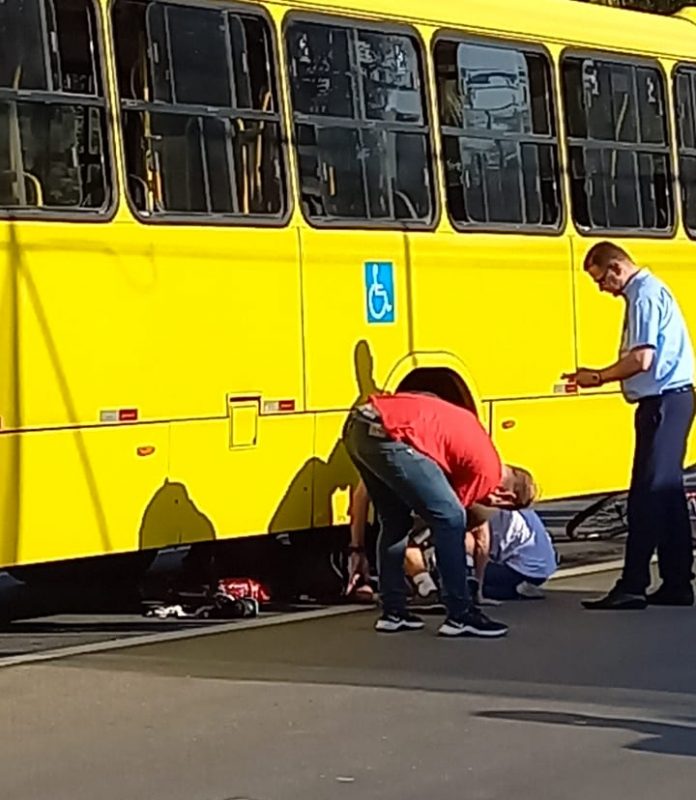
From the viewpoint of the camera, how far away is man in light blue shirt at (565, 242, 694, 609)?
463 inches

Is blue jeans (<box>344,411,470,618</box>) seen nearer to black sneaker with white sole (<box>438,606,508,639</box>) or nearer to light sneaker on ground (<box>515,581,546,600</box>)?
black sneaker with white sole (<box>438,606,508,639</box>)

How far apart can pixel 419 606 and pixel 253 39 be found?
324 centimetres

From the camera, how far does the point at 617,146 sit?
14.1 metres

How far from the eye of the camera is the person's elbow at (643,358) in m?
11.7

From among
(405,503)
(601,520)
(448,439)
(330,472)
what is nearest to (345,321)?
(330,472)

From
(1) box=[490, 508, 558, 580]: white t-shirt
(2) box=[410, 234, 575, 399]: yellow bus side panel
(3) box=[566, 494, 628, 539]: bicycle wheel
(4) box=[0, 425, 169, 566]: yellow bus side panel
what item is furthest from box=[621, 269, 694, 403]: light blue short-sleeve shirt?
(3) box=[566, 494, 628, 539]: bicycle wheel

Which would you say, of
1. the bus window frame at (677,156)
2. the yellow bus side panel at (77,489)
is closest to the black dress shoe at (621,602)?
the yellow bus side panel at (77,489)

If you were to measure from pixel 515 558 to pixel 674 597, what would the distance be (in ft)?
3.06

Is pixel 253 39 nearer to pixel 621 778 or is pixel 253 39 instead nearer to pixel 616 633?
pixel 616 633

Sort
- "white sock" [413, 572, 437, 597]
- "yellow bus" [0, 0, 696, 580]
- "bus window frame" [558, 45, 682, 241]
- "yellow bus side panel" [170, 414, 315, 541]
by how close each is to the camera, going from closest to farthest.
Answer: "yellow bus" [0, 0, 696, 580]
"yellow bus side panel" [170, 414, 315, 541]
"white sock" [413, 572, 437, 597]
"bus window frame" [558, 45, 682, 241]

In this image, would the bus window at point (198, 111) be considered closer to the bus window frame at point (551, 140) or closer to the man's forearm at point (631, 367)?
the bus window frame at point (551, 140)

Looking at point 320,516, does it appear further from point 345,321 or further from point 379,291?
point 379,291

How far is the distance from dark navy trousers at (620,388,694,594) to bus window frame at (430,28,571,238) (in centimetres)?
166

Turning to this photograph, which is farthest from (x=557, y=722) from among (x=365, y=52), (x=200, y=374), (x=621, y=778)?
(x=365, y=52)
